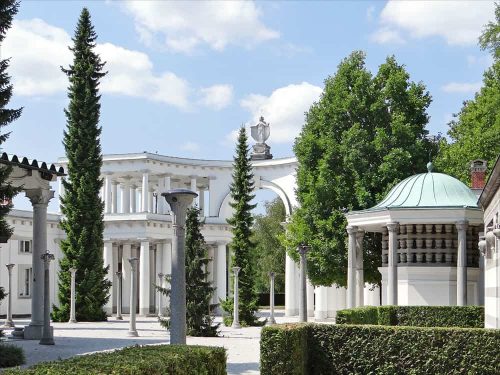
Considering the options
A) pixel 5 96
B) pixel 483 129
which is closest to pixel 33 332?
pixel 5 96

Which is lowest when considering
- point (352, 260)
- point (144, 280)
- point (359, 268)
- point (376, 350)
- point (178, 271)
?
point (144, 280)

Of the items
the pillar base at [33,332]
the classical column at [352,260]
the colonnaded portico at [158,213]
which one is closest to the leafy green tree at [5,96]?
the pillar base at [33,332]

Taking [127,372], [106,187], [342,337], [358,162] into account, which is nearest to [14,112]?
[342,337]

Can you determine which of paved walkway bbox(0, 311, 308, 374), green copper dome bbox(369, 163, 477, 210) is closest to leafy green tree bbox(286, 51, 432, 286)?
paved walkway bbox(0, 311, 308, 374)

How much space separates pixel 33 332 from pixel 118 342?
112 inches

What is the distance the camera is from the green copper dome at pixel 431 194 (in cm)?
2978

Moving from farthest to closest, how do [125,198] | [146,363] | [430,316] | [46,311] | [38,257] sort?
[125,198]
[38,257]
[46,311]
[430,316]
[146,363]

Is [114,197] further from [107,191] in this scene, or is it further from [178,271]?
[178,271]

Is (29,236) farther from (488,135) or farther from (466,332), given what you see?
(466,332)

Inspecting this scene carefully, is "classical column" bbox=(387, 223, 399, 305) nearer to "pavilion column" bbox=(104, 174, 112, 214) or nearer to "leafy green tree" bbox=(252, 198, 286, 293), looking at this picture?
"pavilion column" bbox=(104, 174, 112, 214)

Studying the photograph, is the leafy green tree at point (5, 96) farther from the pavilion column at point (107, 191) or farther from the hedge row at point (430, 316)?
the pavilion column at point (107, 191)

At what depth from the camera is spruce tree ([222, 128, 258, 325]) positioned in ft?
140

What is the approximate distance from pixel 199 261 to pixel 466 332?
17491mm

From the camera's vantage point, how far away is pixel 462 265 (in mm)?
28688
